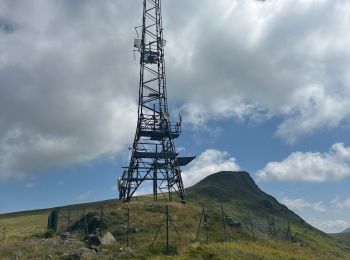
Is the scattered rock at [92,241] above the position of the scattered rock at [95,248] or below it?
above

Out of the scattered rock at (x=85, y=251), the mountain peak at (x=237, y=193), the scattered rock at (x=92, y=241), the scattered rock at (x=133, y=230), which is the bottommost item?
the scattered rock at (x=85, y=251)

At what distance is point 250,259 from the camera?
2652cm

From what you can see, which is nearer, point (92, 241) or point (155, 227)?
point (92, 241)

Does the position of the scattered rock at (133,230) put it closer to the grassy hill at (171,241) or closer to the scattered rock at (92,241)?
the grassy hill at (171,241)

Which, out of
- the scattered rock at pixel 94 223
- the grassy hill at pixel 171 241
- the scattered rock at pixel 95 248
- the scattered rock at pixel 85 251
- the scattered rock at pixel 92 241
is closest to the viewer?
the scattered rock at pixel 85 251

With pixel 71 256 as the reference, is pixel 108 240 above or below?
above

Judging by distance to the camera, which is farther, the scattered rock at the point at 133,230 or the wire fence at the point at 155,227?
the scattered rock at the point at 133,230

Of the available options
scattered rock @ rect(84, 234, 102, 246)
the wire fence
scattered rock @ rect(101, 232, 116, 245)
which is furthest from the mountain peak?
scattered rock @ rect(84, 234, 102, 246)

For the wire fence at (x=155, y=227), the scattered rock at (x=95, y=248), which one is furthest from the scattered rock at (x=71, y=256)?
A: the wire fence at (x=155, y=227)

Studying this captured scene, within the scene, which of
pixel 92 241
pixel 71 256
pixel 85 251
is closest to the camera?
pixel 71 256

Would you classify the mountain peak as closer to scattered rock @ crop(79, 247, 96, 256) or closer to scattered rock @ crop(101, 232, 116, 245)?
scattered rock @ crop(101, 232, 116, 245)

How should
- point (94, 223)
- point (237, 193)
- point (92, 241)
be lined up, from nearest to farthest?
point (92, 241) → point (94, 223) → point (237, 193)

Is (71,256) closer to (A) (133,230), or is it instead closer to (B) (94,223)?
(A) (133,230)

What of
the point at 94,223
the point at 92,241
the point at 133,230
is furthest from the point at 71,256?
the point at 94,223
